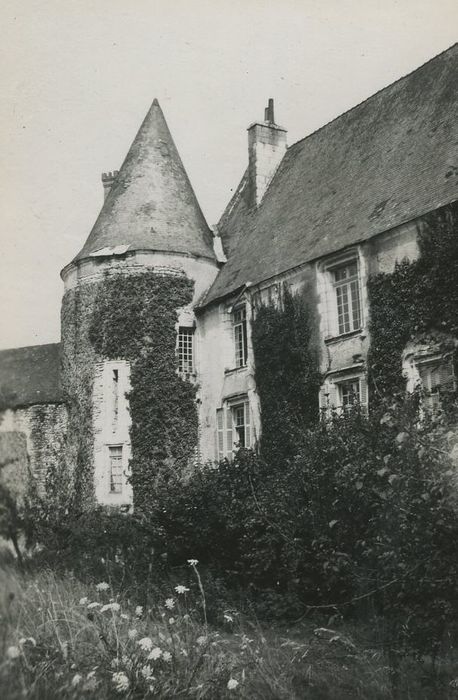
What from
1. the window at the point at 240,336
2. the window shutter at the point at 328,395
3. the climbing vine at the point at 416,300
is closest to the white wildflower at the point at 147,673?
the climbing vine at the point at 416,300

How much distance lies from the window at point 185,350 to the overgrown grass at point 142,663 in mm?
12610

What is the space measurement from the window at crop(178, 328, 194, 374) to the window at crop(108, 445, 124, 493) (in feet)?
9.14

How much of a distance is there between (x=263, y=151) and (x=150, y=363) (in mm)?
7790

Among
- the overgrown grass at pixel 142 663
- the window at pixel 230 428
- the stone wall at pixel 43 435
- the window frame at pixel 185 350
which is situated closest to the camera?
the overgrown grass at pixel 142 663

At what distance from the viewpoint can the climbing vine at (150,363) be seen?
19.5m

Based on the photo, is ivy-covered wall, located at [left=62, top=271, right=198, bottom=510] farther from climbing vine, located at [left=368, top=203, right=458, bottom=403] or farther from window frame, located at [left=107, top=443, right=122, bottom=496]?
climbing vine, located at [left=368, top=203, right=458, bottom=403]

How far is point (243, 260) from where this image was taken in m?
20.2

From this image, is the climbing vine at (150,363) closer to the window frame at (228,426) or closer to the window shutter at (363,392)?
the window frame at (228,426)

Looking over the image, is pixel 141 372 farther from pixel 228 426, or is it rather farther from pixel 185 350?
pixel 228 426

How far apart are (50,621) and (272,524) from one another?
17.2 ft

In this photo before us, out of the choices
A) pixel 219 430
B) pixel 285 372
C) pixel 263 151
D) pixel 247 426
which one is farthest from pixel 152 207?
pixel 285 372

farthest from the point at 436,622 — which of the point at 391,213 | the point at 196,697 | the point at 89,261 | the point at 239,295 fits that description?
the point at 89,261

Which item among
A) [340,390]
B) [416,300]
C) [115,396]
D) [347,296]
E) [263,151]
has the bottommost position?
[340,390]

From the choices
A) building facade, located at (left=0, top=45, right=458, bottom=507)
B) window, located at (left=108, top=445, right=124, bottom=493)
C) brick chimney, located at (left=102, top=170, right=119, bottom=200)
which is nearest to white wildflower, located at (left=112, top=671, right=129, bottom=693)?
building facade, located at (left=0, top=45, right=458, bottom=507)
